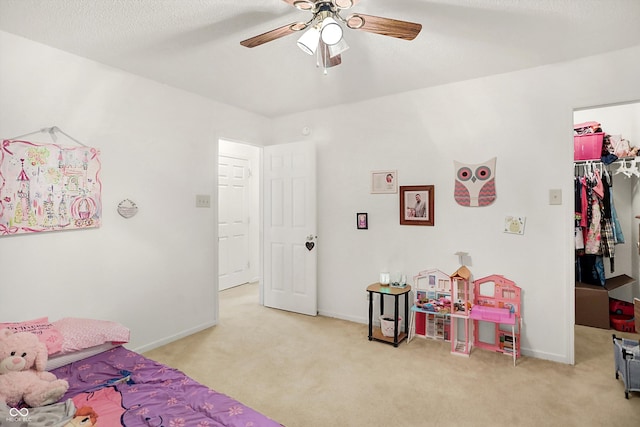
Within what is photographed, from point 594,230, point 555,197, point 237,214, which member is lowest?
point 594,230

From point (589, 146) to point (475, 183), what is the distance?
1446 millimetres

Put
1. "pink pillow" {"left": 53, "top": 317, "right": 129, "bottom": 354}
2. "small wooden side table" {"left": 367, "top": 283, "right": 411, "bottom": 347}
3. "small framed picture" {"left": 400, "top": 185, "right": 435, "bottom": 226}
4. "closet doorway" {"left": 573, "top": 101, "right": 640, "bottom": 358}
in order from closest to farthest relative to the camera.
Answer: "pink pillow" {"left": 53, "top": 317, "right": 129, "bottom": 354} < "small wooden side table" {"left": 367, "top": 283, "right": 411, "bottom": 347} < "small framed picture" {"left": 400, "top": 185, "right": 435, "bottom": 226} < "closet doorway" {"left": 573, "top": 101, "right": 640, "bottom": 358}

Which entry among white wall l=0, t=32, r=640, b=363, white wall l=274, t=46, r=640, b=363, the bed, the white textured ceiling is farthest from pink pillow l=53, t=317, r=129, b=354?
white wall l=274, t=46, r=640, b=363

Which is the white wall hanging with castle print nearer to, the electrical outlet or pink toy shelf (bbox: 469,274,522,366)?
the electrical outlet

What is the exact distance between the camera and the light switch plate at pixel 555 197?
108 inches

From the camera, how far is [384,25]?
1739 millimetres

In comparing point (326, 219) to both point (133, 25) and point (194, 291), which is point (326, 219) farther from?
point (133, 25)

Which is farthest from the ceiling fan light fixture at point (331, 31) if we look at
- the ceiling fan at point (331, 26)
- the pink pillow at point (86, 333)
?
the pink pillow at point (86, 333)

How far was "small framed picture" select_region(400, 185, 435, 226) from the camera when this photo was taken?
129 inches

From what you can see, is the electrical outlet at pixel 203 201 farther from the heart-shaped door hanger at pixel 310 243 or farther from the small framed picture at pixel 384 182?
the small framed picture at pixel 384 182

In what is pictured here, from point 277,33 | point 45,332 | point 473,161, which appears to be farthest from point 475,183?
point 45,332

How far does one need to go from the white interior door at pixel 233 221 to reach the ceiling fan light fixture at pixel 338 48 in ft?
11.8

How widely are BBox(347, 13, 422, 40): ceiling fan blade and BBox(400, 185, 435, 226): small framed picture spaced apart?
5.74 ft

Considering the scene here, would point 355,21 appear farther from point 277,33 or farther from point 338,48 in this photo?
point 277,33
